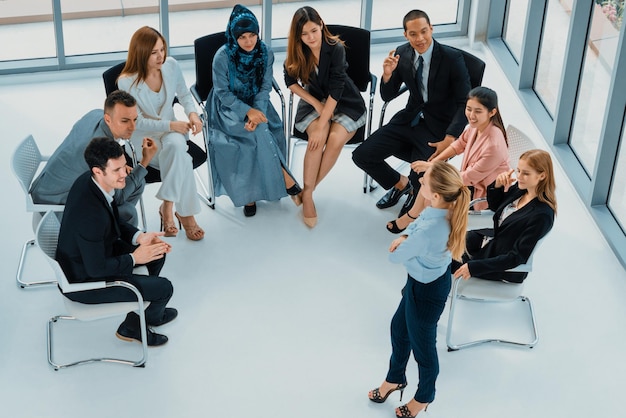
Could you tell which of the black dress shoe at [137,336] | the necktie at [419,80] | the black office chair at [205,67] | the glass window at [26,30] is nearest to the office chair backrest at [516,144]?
the necktie at [419,80]

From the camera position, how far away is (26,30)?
7.66 m

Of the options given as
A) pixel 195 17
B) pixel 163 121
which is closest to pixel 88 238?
pixel 163 121

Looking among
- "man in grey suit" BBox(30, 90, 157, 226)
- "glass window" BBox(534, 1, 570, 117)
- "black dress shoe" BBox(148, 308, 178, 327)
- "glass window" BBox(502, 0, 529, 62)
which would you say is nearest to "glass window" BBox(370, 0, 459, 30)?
"glass window" BBox(502, 0, 529, 62)

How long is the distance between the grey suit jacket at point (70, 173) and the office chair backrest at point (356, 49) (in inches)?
67.3

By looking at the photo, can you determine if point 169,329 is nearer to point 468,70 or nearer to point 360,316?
point 360,316

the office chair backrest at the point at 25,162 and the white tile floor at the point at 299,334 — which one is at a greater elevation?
the office chair backrest at the point at 25,162

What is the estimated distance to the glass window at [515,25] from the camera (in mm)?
7758

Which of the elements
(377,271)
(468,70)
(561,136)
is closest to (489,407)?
(377,271)


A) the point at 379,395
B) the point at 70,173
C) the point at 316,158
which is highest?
the point at 70,173

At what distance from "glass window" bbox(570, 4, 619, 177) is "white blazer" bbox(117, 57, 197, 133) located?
268cm

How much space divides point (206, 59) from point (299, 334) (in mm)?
1964

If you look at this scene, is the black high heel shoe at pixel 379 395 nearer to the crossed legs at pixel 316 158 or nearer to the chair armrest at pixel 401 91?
the crossed legs at pixel 316 158

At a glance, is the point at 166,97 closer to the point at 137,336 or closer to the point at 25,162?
the point at 25,162

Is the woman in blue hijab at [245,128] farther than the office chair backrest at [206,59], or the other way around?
the office chair backrest at [206,59]
